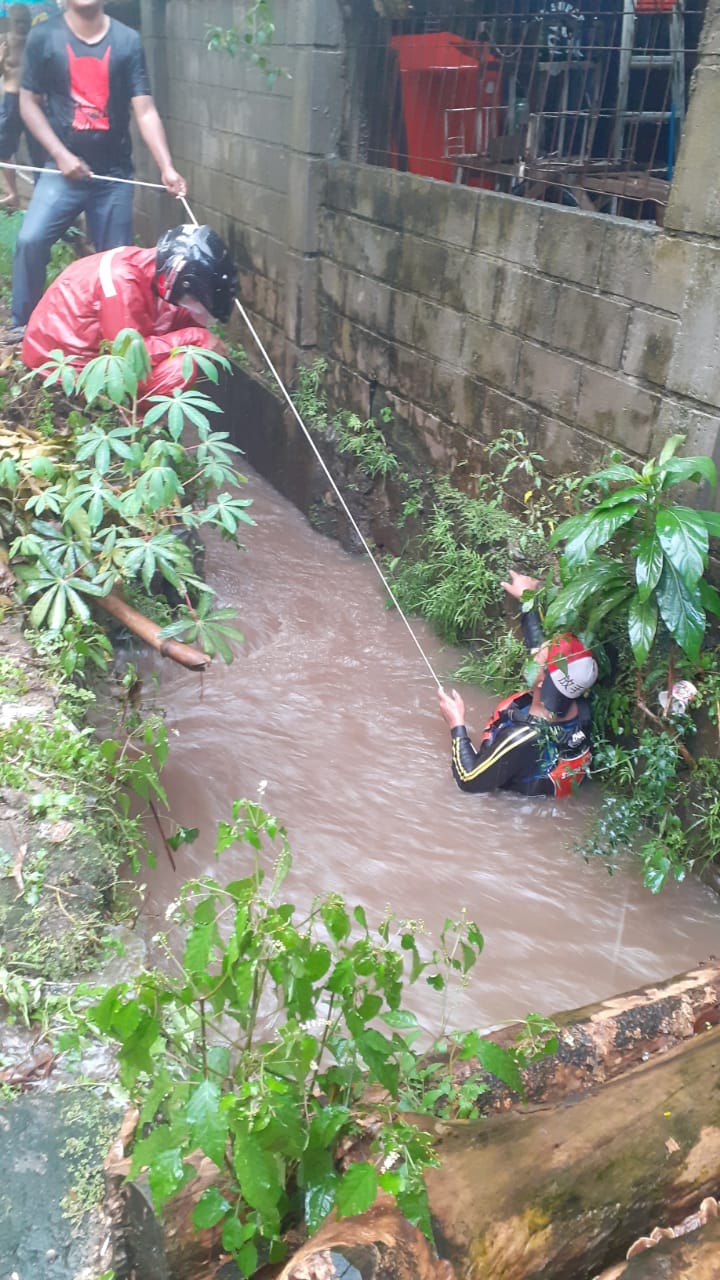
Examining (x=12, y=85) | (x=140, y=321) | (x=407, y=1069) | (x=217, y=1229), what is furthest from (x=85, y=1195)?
(x=12, y=85)

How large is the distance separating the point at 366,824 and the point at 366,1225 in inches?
89.7

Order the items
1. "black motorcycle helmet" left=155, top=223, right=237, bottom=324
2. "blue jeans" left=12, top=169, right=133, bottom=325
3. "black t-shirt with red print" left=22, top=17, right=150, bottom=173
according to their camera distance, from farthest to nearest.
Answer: "blue jeans" left=12, top=169, right=133, bottom=325
"black t-shirt with red print" left=22, top=17, right=150, bottom=173
"black motorcycle helmet" left=155, top=223, right=237, bottom=324

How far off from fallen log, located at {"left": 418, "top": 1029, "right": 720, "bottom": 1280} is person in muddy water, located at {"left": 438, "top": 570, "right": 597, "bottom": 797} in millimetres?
1802

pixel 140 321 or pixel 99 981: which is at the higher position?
pixel 140 321

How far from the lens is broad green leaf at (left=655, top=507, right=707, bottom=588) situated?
3098mm

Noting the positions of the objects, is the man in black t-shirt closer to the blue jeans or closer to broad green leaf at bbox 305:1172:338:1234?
the blue jeans

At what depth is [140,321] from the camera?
4551 millimetres

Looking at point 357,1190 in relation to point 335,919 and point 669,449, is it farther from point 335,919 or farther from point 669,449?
point 669,449

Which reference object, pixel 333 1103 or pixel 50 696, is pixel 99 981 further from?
pixel 50 696

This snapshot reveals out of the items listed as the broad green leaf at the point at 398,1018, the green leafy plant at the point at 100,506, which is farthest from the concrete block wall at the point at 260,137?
the broad green leaf at the point at 398,1018

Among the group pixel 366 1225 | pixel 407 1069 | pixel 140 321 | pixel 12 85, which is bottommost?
pixel 407 1069

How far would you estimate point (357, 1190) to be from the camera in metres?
1.40

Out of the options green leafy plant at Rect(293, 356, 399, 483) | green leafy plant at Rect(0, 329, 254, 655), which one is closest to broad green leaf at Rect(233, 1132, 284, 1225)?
green leafy plant at Rect(0, 329, 254, 655)

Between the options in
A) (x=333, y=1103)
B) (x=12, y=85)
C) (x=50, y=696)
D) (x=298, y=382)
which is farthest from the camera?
(x=12, y=85)
